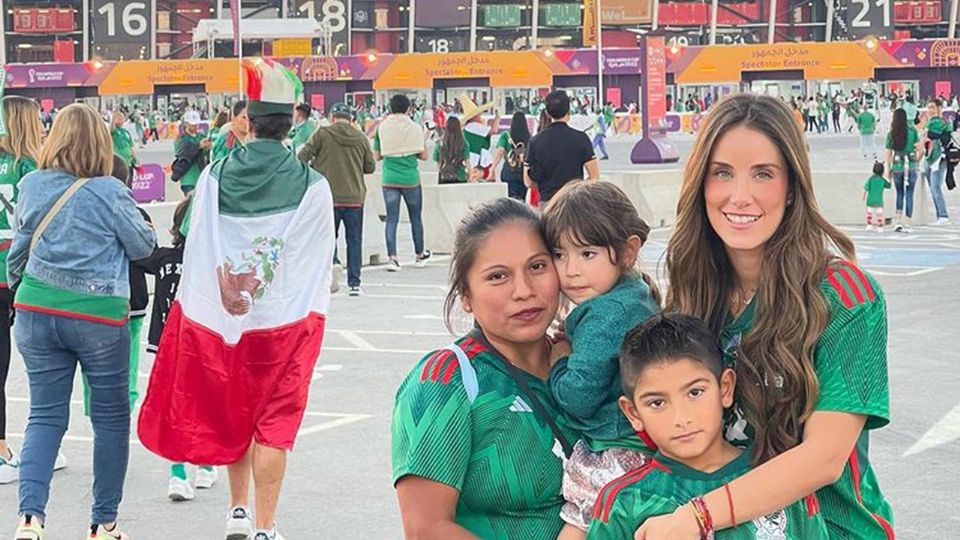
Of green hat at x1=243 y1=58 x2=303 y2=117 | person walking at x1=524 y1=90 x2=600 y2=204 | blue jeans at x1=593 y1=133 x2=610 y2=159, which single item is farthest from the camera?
blue jeans at x1=593 y1=133 x2=610 y2=159

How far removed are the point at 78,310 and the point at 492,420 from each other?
11.5ft

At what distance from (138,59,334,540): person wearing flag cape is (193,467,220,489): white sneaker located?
53.9 inches

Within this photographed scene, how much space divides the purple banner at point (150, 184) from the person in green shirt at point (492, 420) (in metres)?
20.3

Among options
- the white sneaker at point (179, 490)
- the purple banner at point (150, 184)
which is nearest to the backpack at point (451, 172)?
the purple banner at point (150, 184)

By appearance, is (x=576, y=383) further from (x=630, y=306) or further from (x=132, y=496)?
(x=132, y=496)

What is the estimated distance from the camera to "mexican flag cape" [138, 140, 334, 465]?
5742 mm

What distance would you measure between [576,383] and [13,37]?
7655cm

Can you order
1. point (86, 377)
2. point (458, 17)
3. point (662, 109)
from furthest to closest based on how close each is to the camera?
point (458, 17) < point (662, 109) < point (86, 377)

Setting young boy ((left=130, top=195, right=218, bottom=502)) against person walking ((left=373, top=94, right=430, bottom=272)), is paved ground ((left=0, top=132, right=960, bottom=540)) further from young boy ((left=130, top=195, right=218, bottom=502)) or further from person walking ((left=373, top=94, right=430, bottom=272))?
person walking ((left=373, top=94, right=430, bottom=272))

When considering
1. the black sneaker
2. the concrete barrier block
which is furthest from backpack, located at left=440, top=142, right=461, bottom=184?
the black sneaker

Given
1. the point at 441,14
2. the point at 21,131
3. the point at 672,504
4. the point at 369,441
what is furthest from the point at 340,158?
the point at 441,14

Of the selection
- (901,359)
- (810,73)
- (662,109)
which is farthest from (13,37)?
(901,359)

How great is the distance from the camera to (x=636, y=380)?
2.72 m

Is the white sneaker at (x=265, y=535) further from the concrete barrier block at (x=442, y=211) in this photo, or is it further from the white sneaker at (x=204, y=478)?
the concrete barrier block at (x=442, y=211)
